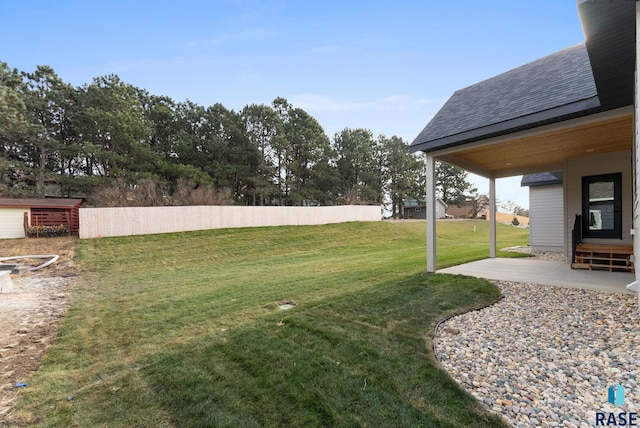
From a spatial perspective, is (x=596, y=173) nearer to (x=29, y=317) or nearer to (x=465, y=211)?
(x=29, y=317)

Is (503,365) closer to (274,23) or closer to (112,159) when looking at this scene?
(274,23)

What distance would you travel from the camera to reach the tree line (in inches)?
725

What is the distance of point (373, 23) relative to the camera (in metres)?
9.19

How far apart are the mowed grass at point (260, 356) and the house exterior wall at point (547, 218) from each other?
7.45 m

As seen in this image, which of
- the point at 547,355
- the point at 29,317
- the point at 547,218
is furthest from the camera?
the point at 547,218

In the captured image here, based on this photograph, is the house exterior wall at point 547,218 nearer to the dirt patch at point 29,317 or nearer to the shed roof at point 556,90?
the shed roof at point 556,90

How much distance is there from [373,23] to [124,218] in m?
13.4

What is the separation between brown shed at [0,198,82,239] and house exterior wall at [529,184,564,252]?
21.0 metres

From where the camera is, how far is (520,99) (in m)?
5.71

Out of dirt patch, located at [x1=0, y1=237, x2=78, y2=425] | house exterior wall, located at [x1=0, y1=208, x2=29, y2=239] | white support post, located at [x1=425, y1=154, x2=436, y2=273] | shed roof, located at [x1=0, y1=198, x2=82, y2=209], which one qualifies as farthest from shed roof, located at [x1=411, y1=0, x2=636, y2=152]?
house exterior wall, located at [x1=0, y1=208, x2=29, y2=239]

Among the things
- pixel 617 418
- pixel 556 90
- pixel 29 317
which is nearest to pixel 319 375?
pixel 617 418

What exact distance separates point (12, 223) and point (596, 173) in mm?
22236

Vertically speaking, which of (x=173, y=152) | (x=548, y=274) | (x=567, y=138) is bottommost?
(x=548, y=274)

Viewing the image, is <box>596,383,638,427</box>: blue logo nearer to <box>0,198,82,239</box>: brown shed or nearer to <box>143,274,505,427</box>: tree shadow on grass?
<box>143,274,505,427</box>: tree shadow on grass
